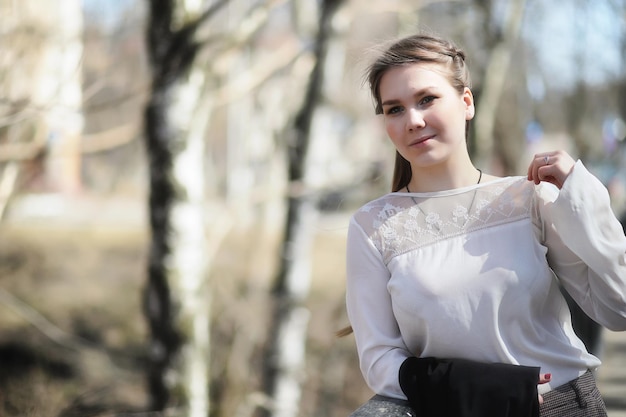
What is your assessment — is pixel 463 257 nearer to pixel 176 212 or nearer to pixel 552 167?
pixel 552 167

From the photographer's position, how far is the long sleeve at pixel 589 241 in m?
2.14

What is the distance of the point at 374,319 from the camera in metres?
2.28

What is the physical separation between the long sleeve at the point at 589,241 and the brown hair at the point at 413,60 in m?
0.40

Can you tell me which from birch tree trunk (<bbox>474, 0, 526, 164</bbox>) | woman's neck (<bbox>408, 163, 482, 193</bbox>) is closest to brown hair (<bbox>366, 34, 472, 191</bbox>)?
woman's neck (<bbox>408, 163, 482, 193</bbox>)

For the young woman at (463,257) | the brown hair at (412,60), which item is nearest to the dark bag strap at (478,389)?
the young woman at (463,257)

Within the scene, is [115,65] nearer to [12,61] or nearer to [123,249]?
[12,61]

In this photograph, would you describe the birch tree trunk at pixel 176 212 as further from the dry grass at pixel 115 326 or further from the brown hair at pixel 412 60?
the brown hair at pixel 412 60

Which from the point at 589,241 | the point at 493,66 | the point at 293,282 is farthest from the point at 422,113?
the point at 493,66

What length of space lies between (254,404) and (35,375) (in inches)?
107

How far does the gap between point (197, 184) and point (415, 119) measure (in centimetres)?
486

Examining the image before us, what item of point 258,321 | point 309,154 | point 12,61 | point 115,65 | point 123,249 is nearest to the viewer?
point 12,61

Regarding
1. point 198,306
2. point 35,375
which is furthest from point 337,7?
point 35,375

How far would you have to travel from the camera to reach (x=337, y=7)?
8906mm

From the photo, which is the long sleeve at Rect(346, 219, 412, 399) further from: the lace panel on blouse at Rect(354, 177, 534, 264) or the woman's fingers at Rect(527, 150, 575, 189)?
the woman's fingers at Rect(527, 150, 575, 189)
